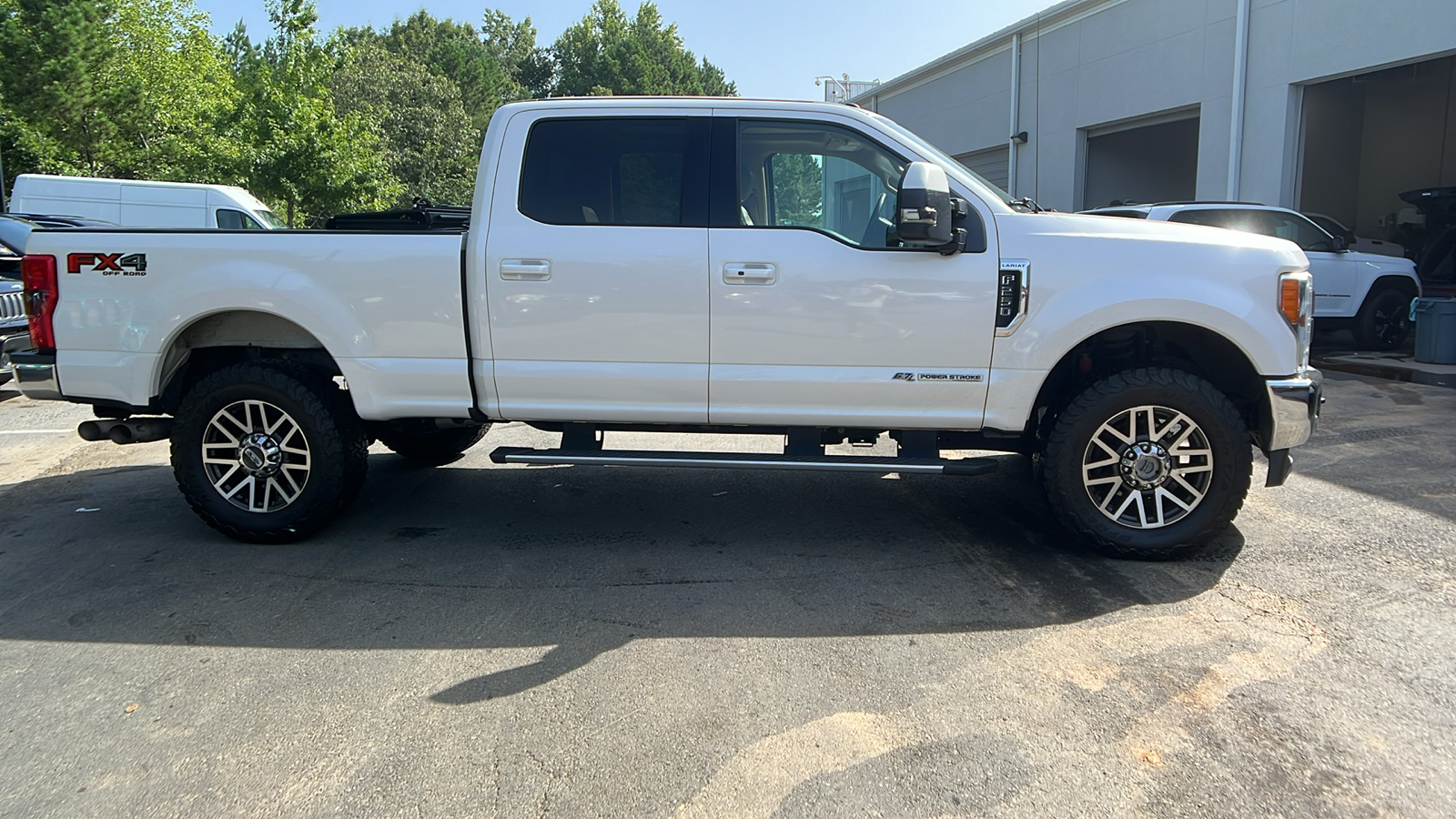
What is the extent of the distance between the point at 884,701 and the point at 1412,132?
2032cm

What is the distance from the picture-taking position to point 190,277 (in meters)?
4.68

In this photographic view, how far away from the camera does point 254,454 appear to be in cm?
488

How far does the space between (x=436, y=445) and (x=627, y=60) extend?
58.4 m

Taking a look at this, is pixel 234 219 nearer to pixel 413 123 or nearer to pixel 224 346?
pixel 224 346

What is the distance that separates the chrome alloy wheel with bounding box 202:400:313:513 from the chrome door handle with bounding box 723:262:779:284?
2.41 metres

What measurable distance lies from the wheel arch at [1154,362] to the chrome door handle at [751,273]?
56.4 inches

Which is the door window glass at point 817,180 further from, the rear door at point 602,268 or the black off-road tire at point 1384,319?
the black off-road tire at point 1384,319

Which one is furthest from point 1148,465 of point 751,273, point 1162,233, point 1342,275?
point 1342,275

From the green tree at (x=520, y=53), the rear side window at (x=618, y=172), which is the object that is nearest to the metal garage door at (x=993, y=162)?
the rear side window at (x=618, y=172)

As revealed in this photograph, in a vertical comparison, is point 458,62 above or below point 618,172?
above

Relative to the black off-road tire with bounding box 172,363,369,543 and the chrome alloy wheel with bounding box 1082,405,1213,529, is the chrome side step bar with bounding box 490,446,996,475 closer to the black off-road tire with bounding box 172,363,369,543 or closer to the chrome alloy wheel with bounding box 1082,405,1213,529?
the chrome alloy wheel with bounding box 1082,405,1213,529

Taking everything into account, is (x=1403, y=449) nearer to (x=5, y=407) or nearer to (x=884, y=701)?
(x=884, y=701)

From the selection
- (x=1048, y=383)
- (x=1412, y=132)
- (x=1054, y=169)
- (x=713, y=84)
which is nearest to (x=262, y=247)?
(x=1048, y=383)

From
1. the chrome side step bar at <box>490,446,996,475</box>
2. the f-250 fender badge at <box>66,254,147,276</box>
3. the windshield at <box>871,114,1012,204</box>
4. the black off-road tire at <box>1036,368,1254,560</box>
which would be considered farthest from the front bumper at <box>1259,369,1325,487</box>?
the f-250 fender badge at <box>66,254,147,276</box>
